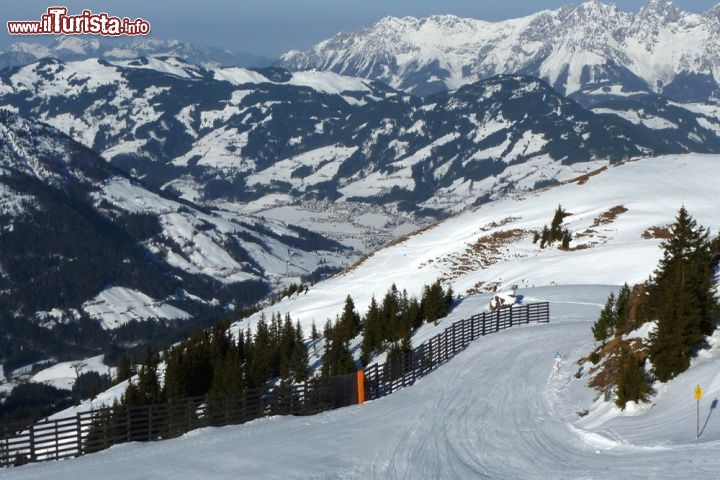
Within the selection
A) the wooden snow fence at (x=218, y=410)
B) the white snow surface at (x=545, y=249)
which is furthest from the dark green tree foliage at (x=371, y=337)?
the wooden snow fence at (x=218, y=410)

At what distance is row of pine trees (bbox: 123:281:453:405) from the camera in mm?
61625

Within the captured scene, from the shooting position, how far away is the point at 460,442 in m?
30.1

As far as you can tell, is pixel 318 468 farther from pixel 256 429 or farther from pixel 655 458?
pixel 655 458

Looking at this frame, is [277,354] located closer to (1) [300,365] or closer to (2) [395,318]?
(1) [300,365]

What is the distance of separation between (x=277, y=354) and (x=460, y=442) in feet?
147

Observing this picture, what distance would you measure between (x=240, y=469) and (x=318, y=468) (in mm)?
2666

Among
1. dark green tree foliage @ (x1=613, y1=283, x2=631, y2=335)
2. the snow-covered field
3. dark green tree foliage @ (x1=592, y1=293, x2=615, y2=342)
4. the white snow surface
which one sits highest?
the white snow surface

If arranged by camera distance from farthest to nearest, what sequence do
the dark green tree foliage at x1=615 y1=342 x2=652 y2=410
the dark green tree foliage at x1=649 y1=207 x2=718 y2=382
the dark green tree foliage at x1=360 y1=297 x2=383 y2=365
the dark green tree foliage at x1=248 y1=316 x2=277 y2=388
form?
the dark green tree foliage at x1=248 y1=316 x2=277 y2=388, the dark green tree foliage at x1=360 y1=297 x2=383 y2=365, the dark green tree foliage at x1=649 y1=207 x2=718 y2=382, the dark green tree foliage at x1=615 y1=342 x2=652 y2=410

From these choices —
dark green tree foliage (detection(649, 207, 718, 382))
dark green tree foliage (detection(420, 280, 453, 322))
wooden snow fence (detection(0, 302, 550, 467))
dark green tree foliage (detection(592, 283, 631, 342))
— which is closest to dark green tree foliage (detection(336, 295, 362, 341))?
dark green tree foliage (detection(420, 280, 453, 322))

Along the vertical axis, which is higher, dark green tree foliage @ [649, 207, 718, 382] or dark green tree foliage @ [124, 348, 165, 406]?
dark green tree foliage @ [649, 207, 718, 382]

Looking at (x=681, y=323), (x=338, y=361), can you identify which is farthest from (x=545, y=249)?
(x=681, y=323)

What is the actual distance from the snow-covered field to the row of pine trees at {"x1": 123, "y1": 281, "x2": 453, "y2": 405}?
19802 millimetres

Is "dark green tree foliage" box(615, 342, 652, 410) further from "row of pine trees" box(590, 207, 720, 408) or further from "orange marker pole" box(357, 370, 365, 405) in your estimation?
"orange marker pole" box(357, 370, 365, 405)

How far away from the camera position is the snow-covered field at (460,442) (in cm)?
2567
